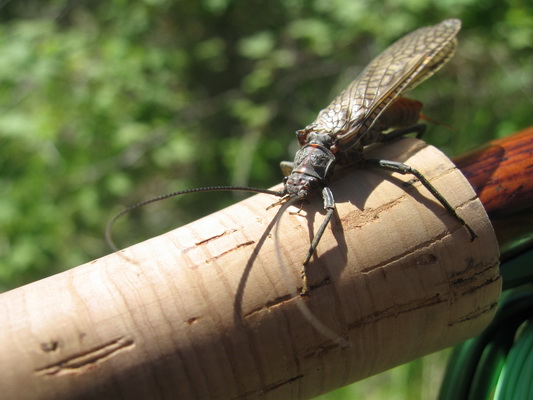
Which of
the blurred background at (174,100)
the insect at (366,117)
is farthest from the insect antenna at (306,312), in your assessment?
the blurred background at (174,100)

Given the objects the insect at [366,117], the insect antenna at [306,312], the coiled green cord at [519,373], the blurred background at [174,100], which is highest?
the blurred background at [174,100]

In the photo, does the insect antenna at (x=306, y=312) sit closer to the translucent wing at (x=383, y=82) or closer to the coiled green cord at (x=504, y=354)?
the coiled green cord at (x=504, y=354)

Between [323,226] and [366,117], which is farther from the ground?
[366,117]

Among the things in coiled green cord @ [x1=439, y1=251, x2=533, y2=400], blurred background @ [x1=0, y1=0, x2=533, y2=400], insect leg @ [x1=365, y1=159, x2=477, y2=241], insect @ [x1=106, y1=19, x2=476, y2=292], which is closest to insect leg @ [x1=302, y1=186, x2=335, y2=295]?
insect @ [x1=106, y1=19, x2=476, y2=292]

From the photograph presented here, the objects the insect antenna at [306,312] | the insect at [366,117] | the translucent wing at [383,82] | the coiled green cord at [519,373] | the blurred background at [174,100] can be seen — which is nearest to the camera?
the insect antenna at [306,312]

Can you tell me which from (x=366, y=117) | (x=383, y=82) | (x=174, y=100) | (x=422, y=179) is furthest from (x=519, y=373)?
(x=174, y=100)

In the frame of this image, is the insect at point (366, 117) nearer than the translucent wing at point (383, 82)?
Yes

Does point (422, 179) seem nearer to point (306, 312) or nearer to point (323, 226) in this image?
point (323, 226)

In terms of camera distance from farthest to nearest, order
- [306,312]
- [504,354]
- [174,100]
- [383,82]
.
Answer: [174,100], [383,82], [504,354], [306,312]
